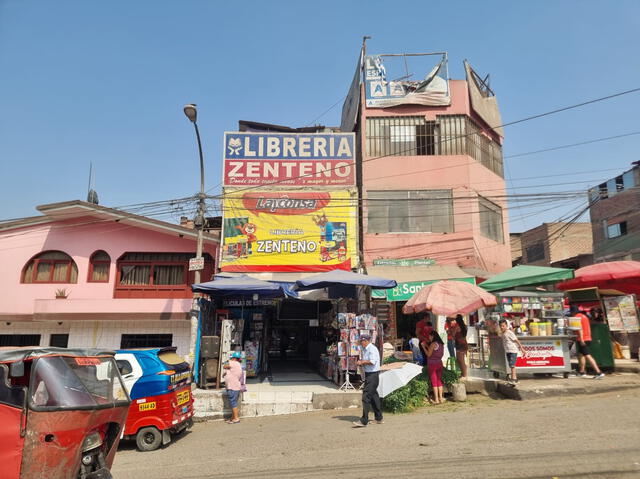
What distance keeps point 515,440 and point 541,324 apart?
549 cm

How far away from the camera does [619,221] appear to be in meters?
28.8

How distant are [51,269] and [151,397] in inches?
462

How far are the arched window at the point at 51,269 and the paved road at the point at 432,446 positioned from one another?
10837mm

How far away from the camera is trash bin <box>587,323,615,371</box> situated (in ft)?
38.2

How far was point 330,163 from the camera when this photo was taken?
713 inches

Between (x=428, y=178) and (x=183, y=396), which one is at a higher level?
(x=428, y=178)

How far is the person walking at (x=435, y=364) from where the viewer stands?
10297 mm

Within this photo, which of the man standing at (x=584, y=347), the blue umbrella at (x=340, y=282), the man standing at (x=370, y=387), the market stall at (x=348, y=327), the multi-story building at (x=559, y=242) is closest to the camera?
the man standing at (x=370, y=387)

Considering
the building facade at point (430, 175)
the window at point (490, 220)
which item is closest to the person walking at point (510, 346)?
the building facade at point (430, 175)

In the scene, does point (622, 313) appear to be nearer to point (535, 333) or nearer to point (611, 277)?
point (611, 277)

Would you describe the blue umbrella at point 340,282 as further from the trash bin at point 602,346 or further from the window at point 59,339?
the window at point 59,339

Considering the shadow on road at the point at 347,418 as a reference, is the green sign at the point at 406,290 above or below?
above

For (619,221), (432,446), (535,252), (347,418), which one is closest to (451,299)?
(347,418)

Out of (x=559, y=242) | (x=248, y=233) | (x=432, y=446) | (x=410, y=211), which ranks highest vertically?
(x=559, y=242)
